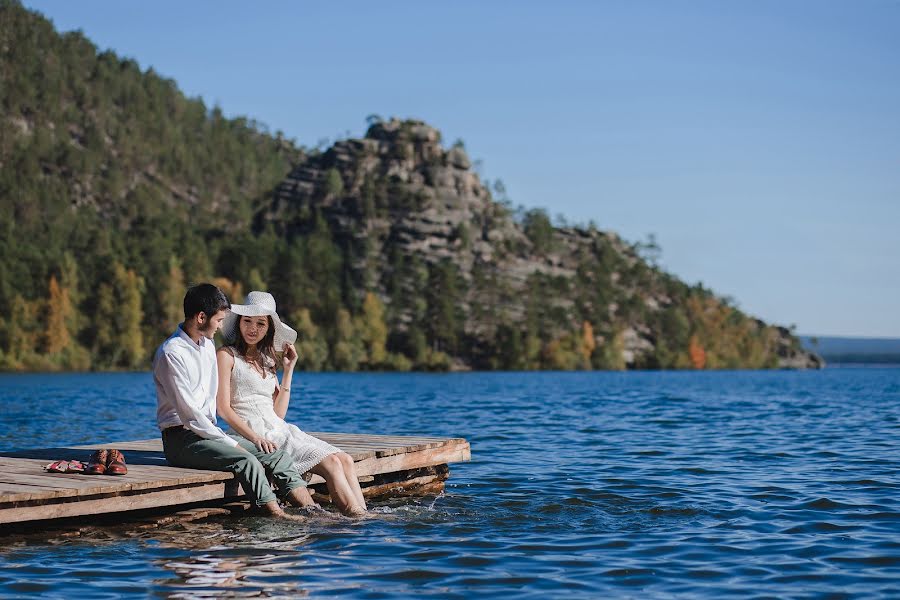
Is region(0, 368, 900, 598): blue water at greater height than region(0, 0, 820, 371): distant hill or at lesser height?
lesser

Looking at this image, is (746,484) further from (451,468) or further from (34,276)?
(34,276)

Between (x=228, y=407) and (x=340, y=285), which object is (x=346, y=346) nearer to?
(x=340, y=285)

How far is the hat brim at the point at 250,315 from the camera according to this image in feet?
42.3

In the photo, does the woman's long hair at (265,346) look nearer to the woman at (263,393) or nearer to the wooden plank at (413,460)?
the woman at (263,393)

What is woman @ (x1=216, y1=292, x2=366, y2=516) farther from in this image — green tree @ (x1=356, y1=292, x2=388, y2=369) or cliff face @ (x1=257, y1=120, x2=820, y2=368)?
cliff face @ (x1=257, y1=120, x2=820, y2=368)

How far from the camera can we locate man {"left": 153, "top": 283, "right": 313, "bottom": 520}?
12328 millimetres

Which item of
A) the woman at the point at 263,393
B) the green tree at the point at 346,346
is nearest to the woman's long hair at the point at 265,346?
the woman at the point at 263,393

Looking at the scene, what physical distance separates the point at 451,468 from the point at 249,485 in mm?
8313

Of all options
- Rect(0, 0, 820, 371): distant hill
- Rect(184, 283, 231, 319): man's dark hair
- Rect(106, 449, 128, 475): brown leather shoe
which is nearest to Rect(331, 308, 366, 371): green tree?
Rect(0, 0, 820, 371): distant hill

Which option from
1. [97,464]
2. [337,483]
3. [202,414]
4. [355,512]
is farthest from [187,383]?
[355,512]

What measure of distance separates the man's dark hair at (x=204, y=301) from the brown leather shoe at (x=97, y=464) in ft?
7.34

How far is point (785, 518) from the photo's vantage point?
14469 mm

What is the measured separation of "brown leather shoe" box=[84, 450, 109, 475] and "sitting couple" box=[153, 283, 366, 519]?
0.78 metres

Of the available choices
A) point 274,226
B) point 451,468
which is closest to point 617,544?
point 451,468
